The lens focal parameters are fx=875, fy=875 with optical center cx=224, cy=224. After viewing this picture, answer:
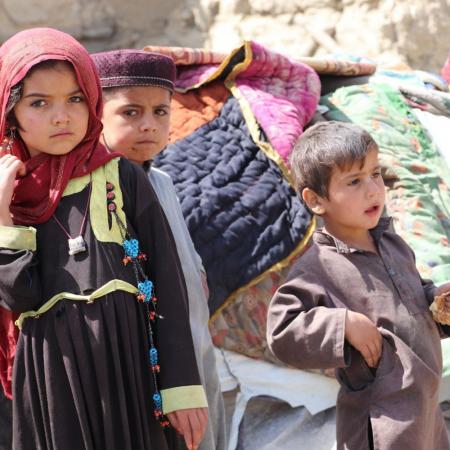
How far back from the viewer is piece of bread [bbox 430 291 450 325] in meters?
2.18

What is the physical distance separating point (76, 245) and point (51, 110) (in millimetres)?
318

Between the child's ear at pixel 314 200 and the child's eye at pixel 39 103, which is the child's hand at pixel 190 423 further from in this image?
the child's eye at pixel 39 103

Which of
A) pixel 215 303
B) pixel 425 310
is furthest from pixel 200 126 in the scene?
pixel 425 310

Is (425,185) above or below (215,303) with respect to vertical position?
above

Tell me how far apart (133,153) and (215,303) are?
0.78 m

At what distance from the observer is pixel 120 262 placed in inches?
78.2

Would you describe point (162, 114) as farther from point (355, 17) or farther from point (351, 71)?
point (355, 17)

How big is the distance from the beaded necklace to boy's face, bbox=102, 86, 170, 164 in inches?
26.5

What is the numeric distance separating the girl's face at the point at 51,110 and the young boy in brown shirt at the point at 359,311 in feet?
2.11

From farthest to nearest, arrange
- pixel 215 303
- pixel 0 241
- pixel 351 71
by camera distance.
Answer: pixel 351 71, pixel 215 303, pixel 0 241

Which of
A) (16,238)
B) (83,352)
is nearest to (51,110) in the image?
(16,238)

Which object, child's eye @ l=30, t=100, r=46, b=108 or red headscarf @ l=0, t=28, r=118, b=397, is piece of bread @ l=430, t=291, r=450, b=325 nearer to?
red headscarf @ l=0, t=28, r=118, b=397

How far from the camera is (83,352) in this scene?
6.31 feet

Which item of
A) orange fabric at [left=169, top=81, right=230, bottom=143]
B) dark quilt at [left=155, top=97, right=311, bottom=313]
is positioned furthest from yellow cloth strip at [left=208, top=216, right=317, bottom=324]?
orange fabric at [left=169, top=81, right=230, bottom=143]
